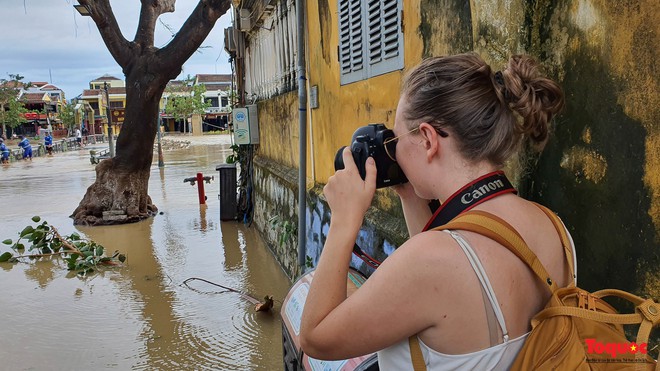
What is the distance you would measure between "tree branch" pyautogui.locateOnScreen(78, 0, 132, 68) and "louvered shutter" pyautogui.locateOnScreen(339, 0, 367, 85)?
7.50m

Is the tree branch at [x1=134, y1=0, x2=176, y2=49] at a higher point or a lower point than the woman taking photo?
higher

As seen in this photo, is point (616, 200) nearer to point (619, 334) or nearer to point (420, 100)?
point (619, 334)

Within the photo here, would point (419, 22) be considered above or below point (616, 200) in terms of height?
above

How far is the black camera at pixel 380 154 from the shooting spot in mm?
1418

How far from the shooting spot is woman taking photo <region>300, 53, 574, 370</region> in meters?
1.14

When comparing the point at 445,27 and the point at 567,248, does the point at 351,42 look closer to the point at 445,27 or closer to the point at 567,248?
the point at 445,27

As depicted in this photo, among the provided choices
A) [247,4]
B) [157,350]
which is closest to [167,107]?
[247,4]

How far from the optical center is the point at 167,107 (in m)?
57.6

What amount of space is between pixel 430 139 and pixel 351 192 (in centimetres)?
23

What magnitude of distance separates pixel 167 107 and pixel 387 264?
59368 mm

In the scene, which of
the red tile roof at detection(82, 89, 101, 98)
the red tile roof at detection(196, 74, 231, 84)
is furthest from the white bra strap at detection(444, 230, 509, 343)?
the red tile roof at detection(196, 74, 231, 84)

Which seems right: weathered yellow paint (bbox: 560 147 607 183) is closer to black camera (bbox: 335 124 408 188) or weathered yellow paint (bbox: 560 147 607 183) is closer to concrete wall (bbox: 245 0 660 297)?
concrete wall (bbox: 245 0 660 297)

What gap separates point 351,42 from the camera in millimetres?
4008

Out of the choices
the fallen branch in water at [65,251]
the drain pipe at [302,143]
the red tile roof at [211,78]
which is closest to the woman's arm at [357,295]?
the drain pipe at [302,143]
